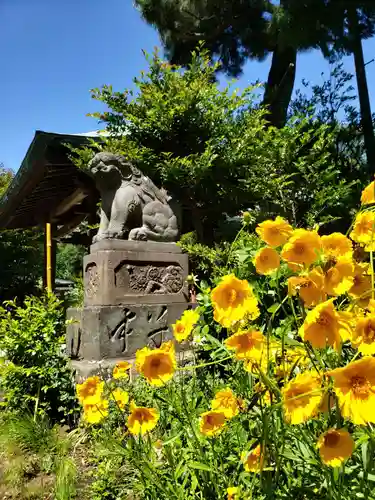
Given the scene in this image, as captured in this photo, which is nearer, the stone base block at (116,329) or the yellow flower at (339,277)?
the yellow flower at (339,277)

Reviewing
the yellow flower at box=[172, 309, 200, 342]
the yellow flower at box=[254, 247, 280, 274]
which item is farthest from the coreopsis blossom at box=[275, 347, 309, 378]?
the yellow flower at box=[172, 309, 200, 342]

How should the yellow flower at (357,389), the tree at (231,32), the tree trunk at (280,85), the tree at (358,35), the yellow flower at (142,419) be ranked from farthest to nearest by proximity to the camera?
the tree trunk at (280,85), the tree at (231,32), the tree at (358,35), the yellow flower at (142,419), the yellow flower at (357,389)

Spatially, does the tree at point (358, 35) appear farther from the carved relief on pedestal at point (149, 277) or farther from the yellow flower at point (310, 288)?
the yellow flower at point (310, 288)

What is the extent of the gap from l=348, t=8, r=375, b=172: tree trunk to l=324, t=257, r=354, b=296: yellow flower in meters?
7.08

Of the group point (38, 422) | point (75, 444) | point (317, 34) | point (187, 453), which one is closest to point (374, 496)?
point (187, 453)

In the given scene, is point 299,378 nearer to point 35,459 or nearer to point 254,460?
point 254,460

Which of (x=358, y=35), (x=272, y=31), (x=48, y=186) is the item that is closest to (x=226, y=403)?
(x=48, y=186)

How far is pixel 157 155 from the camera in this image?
611 cm

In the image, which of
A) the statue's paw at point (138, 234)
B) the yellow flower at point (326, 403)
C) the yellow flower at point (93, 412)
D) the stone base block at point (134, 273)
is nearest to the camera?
the yellow flower at point (326, 403)

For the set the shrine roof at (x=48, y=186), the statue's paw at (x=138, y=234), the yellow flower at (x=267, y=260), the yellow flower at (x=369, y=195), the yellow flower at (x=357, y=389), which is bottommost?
the yellow flower at (x=357, y=389)

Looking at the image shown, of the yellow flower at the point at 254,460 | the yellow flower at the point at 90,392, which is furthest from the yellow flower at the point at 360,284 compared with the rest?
the yellow flower at the point at 90,392

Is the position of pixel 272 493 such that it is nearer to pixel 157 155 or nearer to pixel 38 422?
pixel 38 422

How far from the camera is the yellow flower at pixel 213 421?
1082 mm

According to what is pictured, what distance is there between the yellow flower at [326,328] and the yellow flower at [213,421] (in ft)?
1.38
